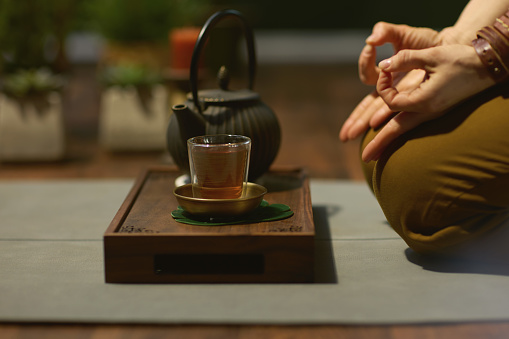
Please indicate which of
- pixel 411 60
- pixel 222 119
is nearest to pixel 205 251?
pixel 222 119

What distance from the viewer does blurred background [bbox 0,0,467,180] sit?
7.95 ft

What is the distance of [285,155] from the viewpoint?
8.56 ft

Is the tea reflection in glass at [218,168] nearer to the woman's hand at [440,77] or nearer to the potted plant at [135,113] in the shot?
the woman's hand at [440,77]

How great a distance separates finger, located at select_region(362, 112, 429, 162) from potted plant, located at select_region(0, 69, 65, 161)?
1476 mm

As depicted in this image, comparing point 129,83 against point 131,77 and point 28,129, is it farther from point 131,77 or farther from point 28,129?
point 28,129

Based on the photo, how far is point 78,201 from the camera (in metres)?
1.92

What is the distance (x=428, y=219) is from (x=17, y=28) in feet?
6.85

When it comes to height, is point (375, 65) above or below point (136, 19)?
above

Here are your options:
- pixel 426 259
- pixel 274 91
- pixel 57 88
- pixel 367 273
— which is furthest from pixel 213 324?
pixel 274 91

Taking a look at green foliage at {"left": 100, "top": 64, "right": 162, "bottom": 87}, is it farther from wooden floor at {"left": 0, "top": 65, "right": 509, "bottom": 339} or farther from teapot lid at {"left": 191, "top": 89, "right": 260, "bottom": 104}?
teapot lid at {"left": 191, "top": 89, "right": 260, "bottom": 104}

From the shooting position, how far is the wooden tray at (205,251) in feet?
3.90

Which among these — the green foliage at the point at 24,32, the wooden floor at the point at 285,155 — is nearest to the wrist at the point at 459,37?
the wooden floor at the point at 285,155

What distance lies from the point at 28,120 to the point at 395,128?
1.59 m

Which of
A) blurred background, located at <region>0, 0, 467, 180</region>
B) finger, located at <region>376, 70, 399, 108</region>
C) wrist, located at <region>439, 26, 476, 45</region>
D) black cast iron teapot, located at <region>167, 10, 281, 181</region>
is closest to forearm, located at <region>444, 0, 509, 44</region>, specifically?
wrist, located at <region>439, 26, 476, 45</region>
